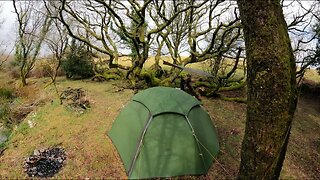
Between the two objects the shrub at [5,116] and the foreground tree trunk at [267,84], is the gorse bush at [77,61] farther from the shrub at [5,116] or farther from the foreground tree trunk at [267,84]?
the foreground tree trunk at [267,84]

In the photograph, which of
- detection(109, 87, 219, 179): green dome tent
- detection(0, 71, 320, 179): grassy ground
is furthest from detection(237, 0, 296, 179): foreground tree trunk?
detection(0, 71, 320, 179): grassy ground

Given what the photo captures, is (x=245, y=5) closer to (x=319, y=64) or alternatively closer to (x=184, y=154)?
(x=184, y=154)

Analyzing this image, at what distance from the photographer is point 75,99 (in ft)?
39.9

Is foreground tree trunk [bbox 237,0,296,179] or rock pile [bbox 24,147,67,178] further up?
foreground tree trunk [bbox 237,0,296,179]

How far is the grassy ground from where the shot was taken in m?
Answer: 7.07

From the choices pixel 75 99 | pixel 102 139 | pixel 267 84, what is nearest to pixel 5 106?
pixel 75 99

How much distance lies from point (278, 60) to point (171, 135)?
321 centimetres

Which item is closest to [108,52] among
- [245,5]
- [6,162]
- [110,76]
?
[110,76]

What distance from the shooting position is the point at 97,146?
812cm

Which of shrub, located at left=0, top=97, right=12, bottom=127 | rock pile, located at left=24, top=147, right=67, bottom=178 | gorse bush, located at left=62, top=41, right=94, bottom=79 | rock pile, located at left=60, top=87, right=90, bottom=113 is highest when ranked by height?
gorse bush, located at left=62, top=41, right=94, bottom=79

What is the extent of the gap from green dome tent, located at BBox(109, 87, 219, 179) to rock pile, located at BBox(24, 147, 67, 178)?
2144 millimetres

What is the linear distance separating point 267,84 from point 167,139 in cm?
302

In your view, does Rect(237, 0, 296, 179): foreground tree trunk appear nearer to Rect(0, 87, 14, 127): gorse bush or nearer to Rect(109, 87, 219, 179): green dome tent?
Rect(109, 87, 219, 179): green dome tent

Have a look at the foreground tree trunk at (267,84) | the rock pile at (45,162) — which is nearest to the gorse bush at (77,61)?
the rock pile at (45,162)
